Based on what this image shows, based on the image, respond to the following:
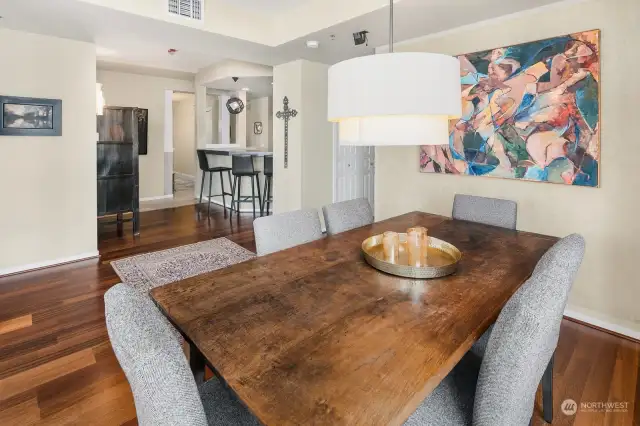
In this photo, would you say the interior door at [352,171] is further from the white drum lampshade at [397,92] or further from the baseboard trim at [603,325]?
the white drum lampshade at [397,92]

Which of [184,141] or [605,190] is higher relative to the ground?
[184,141]

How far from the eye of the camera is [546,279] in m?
1.09

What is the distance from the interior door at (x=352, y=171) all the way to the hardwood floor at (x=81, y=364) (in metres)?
2.98

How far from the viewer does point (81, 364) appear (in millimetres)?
2174

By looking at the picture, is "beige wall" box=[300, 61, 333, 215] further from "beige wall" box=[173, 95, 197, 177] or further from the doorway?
"beige wall" box=[173, 95, 197, 177]

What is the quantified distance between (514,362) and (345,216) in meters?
1.66

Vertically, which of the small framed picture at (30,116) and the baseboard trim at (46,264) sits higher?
Result: the small framed picture at (30,116)

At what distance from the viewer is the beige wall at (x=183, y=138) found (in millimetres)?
11039

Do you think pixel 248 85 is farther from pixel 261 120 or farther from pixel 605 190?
pixel 605 190

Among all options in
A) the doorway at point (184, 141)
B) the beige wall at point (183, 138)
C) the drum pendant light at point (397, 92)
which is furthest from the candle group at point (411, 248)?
the beige wall at point (183, 138)

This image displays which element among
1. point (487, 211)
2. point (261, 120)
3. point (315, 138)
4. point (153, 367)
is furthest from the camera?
point (261, 120)

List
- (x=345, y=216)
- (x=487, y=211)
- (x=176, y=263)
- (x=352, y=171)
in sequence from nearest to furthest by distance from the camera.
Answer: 1. (x=345, y=216)
2. (x=487, y=211)
3. (x=176, y=263)
4. (x=352, y=171)

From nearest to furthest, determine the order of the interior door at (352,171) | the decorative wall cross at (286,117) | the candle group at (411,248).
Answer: the candle group at (411,248)
the decorative wall cross at (286,117)
the interior door at (352,171)

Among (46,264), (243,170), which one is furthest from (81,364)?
(243,170)
